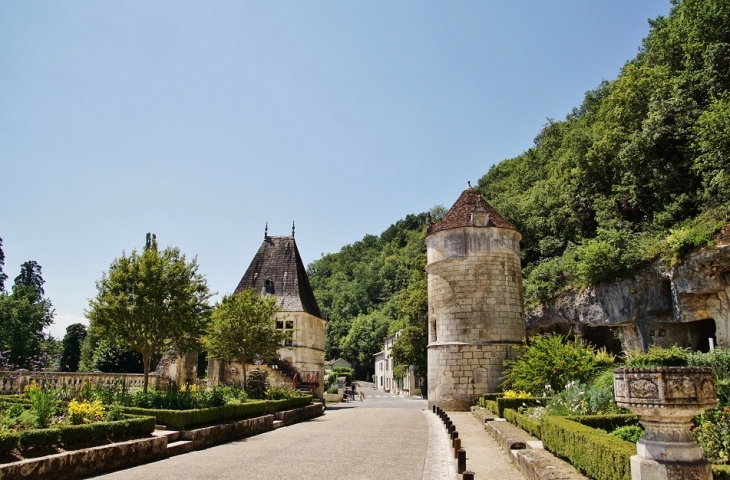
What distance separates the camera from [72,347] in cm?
6888

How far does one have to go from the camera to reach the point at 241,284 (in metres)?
37.8

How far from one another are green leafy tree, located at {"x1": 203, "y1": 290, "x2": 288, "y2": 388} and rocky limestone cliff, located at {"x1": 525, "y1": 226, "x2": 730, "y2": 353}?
16731 millimetres

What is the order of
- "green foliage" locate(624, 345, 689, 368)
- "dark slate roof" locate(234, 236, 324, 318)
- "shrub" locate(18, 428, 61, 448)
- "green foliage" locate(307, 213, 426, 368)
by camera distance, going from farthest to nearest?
"green foliage" locate(307, 213, 426, 368) < "dark slate roof" locate(234, 236, 324, 318) < "green foliage" locate(624, 345, 689, 368) < "shrub" locate(18, 428, 61, 448)

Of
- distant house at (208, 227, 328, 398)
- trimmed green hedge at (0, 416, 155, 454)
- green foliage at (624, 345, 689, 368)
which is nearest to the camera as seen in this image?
trimmed green hedge at (0, 416, 155, 454)

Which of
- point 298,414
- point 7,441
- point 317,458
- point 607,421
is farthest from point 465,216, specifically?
point 7,441

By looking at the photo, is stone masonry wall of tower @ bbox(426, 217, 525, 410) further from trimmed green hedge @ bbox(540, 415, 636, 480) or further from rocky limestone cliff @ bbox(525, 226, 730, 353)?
trimmed green hedge @ bbox(540, 415, 636, 480)

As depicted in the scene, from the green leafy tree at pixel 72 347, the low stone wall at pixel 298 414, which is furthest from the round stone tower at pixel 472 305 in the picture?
the green leafy tree at pixel 72 347

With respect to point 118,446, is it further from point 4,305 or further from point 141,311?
point 4,305

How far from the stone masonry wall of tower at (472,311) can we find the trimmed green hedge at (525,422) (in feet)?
30.6

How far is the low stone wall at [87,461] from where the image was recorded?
8138mm

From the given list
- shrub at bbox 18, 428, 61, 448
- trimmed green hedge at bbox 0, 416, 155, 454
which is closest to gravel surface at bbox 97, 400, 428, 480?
trimmed green hedge at bbox 0, 416, 155, 454

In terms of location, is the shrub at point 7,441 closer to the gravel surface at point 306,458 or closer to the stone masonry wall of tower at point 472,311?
the gravel surface at point 306,458

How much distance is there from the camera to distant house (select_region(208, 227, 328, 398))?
33062 millimetres

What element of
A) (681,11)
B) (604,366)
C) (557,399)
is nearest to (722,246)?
(604,366)
